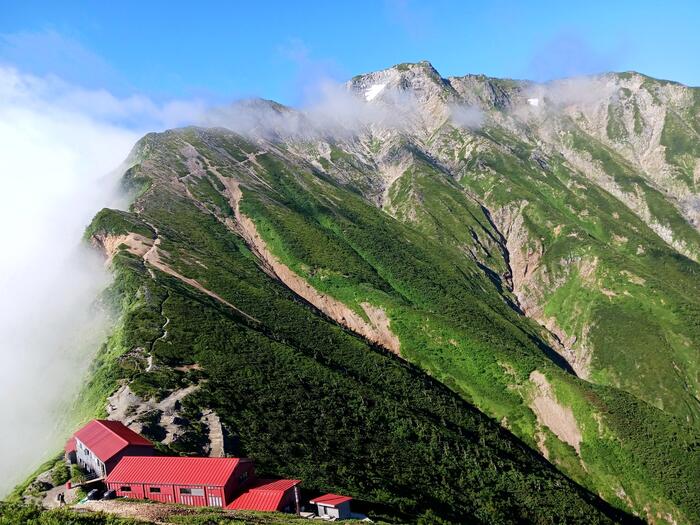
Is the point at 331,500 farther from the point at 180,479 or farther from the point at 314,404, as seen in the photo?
the point at 314,404

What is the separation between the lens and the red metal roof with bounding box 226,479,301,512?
1702 inches

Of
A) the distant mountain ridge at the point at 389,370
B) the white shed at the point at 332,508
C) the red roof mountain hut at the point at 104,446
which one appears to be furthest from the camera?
the distant mountain ridge at the point at 389,370

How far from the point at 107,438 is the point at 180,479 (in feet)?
32.6

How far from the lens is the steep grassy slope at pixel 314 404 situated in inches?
2510

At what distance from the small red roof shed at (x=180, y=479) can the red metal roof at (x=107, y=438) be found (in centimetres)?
163

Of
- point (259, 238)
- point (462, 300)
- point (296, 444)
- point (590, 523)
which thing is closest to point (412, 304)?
point (462, 300)

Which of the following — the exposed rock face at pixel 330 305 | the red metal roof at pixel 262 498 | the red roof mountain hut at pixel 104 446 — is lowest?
the red metal roof at pixel 262 498

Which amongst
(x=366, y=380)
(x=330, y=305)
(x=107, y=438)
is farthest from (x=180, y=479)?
(x=330, y=305)

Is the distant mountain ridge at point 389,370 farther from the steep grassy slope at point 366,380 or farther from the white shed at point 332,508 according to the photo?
the white shed at point 332,508

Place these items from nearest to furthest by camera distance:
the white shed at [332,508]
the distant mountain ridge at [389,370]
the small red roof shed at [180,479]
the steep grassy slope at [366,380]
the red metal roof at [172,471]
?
1. the small red roof shed at [180,479]
2. the red metal roof at [172,471]
3. the white shed at [332,508]
4. the distant mountain ridge at [389,370]
5. the steep grassy slope at [366,380]

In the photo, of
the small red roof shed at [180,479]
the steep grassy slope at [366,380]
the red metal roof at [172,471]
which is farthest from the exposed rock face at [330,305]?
the red metal roof at [172,471]

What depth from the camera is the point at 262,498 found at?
144 feet

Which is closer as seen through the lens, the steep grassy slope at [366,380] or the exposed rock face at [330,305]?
the steep grassy slope at [366,380]

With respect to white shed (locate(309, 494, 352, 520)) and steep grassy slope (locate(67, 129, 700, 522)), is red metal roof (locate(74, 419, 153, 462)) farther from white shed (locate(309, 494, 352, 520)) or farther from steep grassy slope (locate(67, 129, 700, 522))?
white shed (locate(309, 494, 352, 520))
